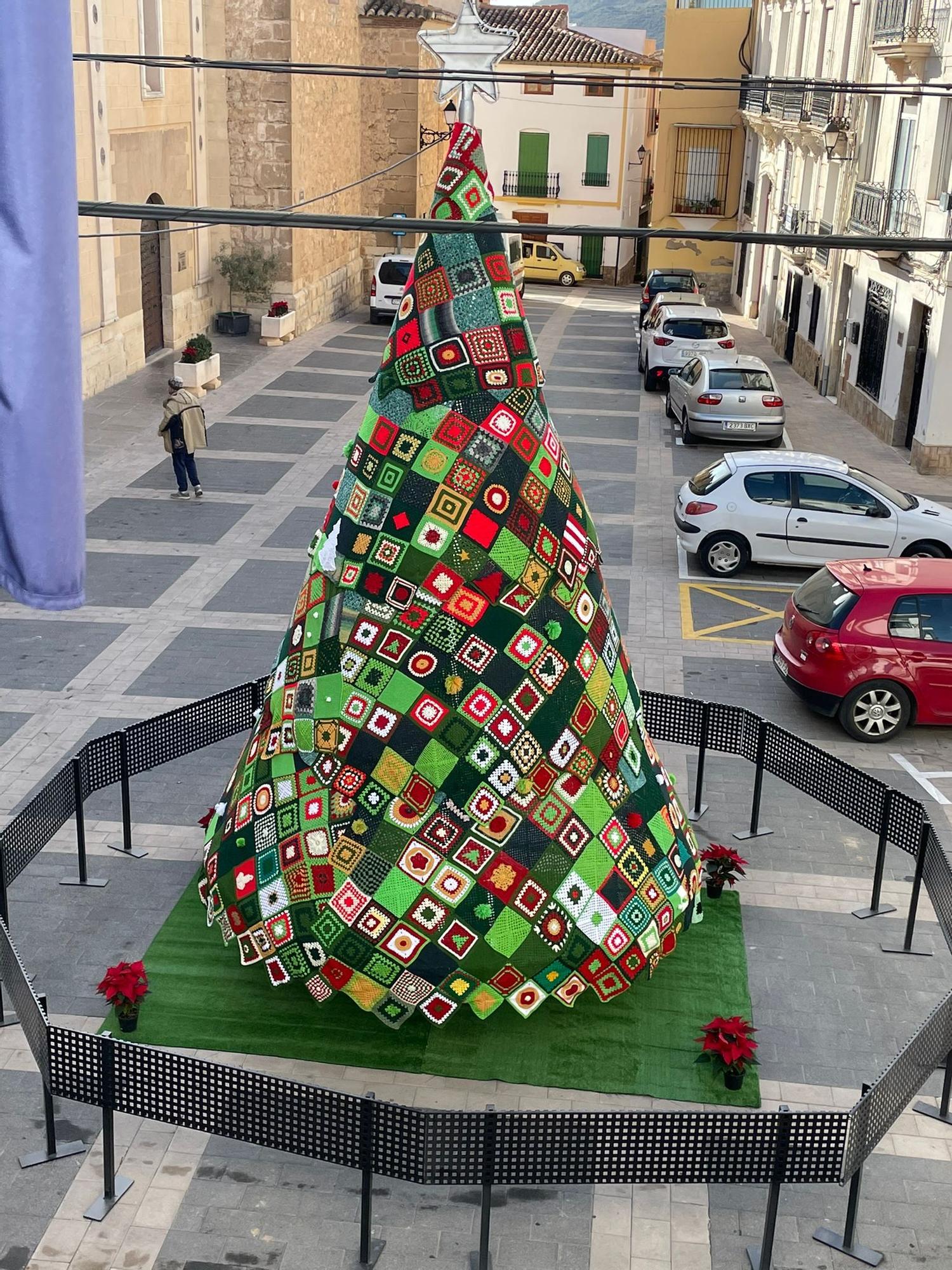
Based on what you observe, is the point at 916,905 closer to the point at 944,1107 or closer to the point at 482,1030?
the point at 944,1107

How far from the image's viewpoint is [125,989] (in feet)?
26.3

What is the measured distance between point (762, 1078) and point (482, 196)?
5.14 meters

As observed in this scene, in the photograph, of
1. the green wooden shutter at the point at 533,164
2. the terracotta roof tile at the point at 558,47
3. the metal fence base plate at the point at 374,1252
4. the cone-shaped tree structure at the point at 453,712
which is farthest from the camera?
the terracotta roof tile at the point at 558,47

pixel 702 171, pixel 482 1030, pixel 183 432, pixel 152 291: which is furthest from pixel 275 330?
pixel 482 1030

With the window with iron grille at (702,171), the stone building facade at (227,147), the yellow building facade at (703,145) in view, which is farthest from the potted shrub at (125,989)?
the window with iron grille at (702,171)

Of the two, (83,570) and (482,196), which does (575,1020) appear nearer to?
(482,196)

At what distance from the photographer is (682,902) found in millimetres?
8867

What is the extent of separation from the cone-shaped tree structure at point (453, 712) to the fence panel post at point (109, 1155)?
1472 millimetres

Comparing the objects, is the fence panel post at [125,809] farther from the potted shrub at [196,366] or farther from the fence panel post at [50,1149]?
the potted shrub at [196,366]

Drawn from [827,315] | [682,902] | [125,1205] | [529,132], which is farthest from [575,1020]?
[529,132]

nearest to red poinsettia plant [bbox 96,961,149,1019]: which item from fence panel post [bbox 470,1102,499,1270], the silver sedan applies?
fence panel post [bbox 470,1102,499,1270]

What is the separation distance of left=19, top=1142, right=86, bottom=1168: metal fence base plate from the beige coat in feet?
39.8

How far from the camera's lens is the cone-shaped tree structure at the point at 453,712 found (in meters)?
7.74

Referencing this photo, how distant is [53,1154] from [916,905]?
18.1ft
